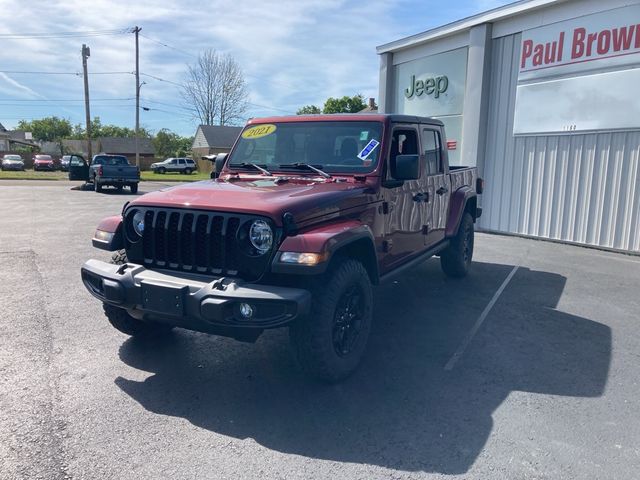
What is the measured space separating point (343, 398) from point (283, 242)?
120cm

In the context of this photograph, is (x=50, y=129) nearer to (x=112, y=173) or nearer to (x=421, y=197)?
(x=112, y=173)

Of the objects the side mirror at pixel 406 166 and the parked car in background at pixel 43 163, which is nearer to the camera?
the side mirror at pixel 406 166

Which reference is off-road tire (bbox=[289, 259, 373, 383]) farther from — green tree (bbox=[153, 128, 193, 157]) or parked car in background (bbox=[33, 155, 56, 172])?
green tree (bbox=[153, 128, 193, 157])

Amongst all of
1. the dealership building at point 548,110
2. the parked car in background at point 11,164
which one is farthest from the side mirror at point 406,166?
the parked car in background at point 11,164

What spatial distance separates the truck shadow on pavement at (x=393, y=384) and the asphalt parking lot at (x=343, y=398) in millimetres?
15

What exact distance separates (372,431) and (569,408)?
142 cm

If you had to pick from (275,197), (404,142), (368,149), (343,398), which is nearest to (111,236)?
(275,197)

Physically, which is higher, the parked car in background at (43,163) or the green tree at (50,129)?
the green tree at (50,129)

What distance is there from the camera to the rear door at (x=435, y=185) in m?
5.69

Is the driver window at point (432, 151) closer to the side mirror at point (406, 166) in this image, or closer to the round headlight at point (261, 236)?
the side mirror at point (406, 166)

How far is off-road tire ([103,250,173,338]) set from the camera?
4184 mm

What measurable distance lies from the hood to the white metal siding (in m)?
7.22

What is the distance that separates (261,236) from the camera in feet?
11.3

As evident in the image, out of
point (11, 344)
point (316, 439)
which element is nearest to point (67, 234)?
point (11, 344)
